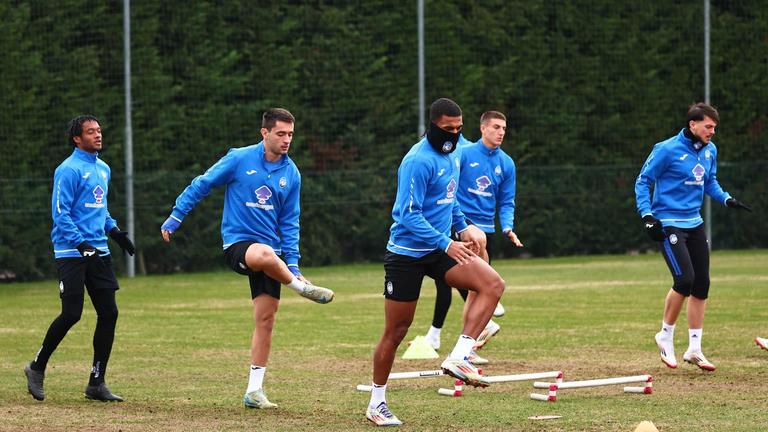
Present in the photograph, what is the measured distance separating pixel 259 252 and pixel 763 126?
23.6m

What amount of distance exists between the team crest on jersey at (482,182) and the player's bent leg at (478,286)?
4030mm

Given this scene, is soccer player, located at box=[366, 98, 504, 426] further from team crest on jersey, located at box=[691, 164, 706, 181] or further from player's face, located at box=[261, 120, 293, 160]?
team crest on jersey, located at box=[691, 164, 706, 181]

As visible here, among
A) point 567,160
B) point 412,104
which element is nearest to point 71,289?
point 412,104

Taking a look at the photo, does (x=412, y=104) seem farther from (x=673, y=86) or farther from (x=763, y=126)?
(x=763, y=126)

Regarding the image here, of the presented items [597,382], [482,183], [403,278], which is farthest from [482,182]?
[403,278]

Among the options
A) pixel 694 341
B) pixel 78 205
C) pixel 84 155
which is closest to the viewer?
pixel 78 205

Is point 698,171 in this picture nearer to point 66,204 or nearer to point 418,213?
point 418,213

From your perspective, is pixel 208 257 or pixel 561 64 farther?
pixel 561 64

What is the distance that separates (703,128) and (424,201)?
364 cm

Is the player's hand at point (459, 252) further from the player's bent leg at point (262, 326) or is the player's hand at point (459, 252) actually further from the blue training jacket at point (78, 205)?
the blue training jacket at point (78, 205)

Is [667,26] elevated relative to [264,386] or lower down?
elevated

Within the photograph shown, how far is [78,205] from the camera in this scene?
986 centimetres

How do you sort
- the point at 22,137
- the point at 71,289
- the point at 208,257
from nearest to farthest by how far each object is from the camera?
the point at 71,289 → the point at 22,137 → the point at 208,257

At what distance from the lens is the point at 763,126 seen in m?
30.6
